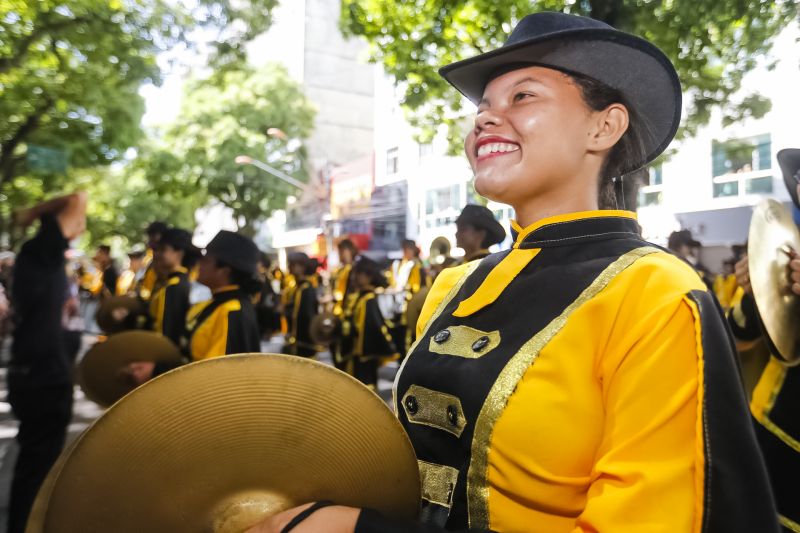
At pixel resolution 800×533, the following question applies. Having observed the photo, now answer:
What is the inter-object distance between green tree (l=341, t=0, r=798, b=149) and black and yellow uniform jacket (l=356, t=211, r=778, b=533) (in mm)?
6096

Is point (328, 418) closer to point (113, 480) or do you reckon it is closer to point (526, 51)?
point (113, 480)

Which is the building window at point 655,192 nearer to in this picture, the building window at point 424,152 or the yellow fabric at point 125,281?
the building window at point 424,152

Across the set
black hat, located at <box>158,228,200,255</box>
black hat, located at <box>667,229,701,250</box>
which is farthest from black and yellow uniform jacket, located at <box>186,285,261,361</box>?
black hat, located at <box>667,229,701,250</box>

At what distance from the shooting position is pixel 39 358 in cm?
385

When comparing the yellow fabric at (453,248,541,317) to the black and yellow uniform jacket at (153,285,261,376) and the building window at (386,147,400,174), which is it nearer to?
the black and yellow uniform jacket at (153,285,261,376)

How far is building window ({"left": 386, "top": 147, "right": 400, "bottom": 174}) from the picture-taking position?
31.9 m

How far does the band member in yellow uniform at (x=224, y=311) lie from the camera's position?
3896 mm

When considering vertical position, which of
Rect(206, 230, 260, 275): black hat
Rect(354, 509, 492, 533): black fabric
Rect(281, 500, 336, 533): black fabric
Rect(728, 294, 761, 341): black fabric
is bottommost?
Rect(354, 509, 492, 533): black fabric

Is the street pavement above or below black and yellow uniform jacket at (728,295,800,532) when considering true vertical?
below

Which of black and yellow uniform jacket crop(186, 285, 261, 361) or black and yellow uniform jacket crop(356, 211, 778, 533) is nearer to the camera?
black and yellow uniform jacket crop(356, 211, 778, 533)

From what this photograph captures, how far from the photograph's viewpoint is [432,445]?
4.49ft

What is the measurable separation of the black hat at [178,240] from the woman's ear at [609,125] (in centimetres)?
545

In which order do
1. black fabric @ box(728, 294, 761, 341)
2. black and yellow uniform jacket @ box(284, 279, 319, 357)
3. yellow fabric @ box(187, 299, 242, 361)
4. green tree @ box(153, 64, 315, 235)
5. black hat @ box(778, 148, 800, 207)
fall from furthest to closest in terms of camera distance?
green tree @ box(153, 64, 315, 235)
black and yellow uniform jacket @ box(284, 279, 319, 357)
yellow fabric @ box(187, 299, 242, 361)
black fabric @ box(728, 294, 761, 341)
black hat @ box(778, 148, 800, 207)

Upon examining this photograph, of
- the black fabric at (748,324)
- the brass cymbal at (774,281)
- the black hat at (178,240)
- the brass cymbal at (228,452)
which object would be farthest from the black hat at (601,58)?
the black hat at (178,240)
